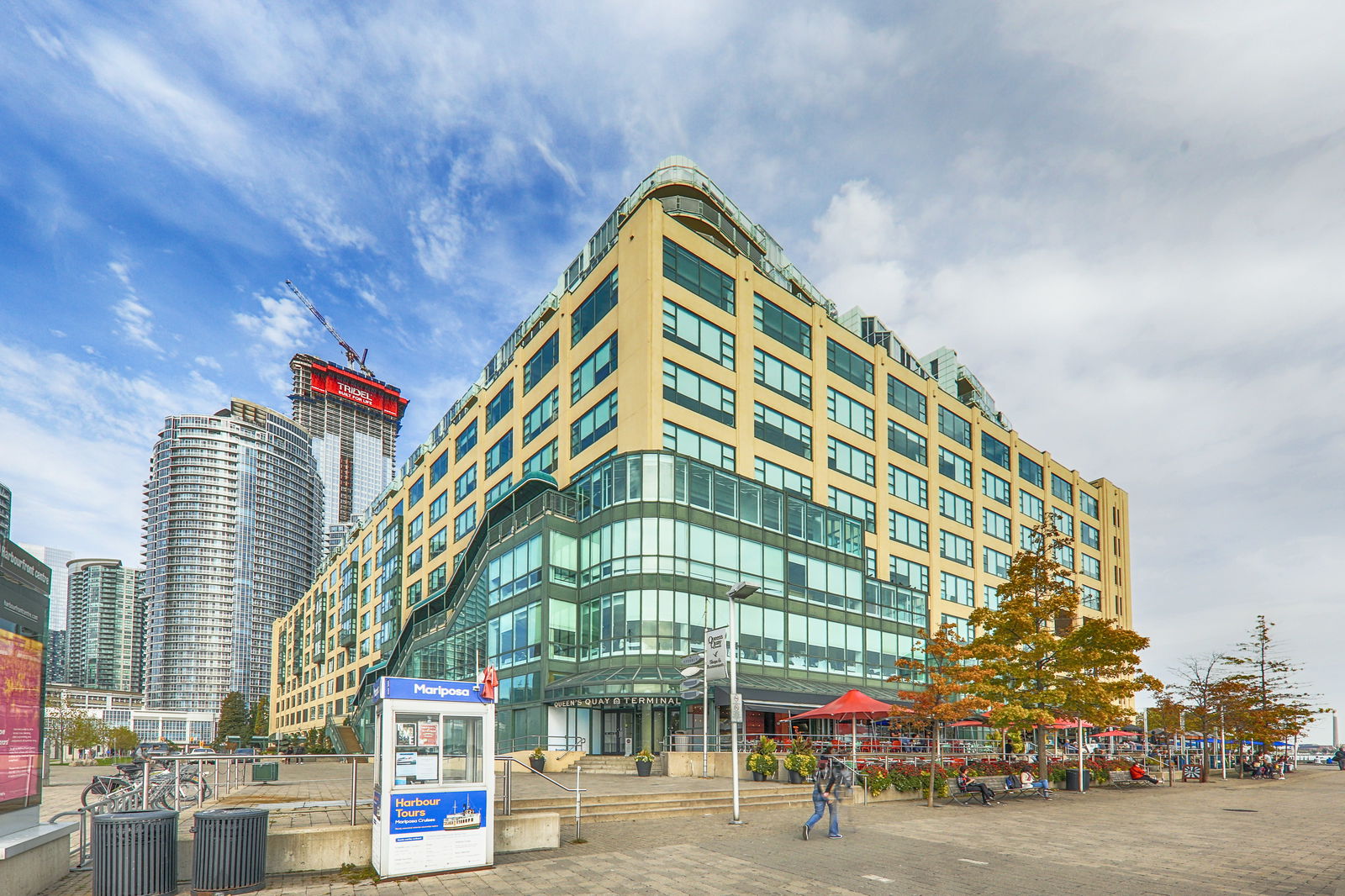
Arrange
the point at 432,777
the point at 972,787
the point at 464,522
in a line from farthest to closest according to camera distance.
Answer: the point at 464,522 → the point at 972,787 → the point at 432,777

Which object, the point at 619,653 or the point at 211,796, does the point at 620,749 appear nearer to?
the point at 619,653

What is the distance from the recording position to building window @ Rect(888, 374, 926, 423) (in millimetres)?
56938

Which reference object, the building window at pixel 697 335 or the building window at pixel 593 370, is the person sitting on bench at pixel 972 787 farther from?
the building window at pixel 593 370

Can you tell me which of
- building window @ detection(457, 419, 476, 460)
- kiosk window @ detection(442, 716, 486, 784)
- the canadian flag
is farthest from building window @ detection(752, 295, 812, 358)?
kiosk window @ detection(442, 716, 486, 784)

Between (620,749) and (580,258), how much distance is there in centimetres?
2809

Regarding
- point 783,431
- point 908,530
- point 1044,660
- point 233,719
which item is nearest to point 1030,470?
point 908,530

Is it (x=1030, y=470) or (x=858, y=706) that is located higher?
(x=1030, y=470)

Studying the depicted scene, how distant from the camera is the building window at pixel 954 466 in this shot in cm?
6122

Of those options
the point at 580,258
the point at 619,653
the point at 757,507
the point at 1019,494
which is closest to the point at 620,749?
the point at 619,653

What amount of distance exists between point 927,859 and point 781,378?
3452cm

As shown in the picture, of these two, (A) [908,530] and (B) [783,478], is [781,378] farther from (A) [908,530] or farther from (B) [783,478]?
(A) [908,530]

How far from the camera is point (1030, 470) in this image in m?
72.4

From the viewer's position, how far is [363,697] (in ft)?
256

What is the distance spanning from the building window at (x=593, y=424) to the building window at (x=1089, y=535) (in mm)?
53573
